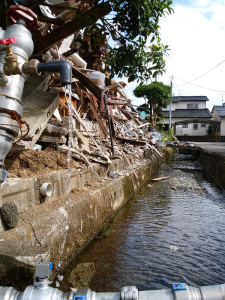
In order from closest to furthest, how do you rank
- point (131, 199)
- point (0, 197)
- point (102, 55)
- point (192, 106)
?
point (0, 197)
point (131, 199)
point (102, 55)
point (192, 106)

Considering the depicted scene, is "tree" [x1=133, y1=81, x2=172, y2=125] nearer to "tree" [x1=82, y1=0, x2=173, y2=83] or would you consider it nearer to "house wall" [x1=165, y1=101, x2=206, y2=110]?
"house wall" [x1=165, y1=101, x2=206, y2=110]

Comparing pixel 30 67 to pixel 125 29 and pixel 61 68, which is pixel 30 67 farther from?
pixel 125 29

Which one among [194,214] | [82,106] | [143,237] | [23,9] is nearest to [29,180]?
[23,9]

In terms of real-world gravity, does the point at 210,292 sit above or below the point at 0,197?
below

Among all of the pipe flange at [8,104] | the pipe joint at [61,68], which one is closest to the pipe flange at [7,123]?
the pipe flange at [8,104]

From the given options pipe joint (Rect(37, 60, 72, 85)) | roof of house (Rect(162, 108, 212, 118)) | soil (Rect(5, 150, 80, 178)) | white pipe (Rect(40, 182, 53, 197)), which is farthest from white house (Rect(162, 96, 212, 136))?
pipe joint (Rect(37, 60, 72, 85))

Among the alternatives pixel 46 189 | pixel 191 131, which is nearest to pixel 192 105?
pixel 191 131

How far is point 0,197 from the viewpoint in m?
3.01

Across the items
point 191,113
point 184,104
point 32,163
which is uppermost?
point 184,104

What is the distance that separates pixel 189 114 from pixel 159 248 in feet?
146

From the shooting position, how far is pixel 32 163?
4.29 meters

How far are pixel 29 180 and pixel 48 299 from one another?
182 centimetres

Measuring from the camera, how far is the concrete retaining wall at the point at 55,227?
102 inches

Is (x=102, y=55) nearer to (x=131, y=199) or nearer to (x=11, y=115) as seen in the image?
(x=131, y=199)
